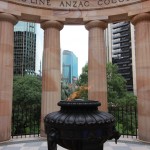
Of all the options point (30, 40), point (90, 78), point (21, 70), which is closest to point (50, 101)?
point (90, 78)

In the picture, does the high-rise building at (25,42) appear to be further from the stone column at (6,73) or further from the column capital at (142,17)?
the column capital at (142,17)

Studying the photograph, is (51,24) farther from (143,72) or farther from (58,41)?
(143,72)

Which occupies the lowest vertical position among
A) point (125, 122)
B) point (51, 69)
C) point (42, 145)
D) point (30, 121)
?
point (125, 122)

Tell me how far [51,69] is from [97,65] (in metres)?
5.13

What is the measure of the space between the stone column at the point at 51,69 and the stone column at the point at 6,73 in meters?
3.67

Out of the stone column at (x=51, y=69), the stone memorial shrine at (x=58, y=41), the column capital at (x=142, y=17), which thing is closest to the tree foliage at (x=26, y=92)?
the stone column at (x=51, y=69)

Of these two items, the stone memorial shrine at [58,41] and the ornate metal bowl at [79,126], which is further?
the stone memorial shrine at [58,41]

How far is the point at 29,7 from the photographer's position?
25.4 metres

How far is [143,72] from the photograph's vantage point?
2348cm

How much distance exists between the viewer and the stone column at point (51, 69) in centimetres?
2502

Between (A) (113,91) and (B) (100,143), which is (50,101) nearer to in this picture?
(B) (100,143)

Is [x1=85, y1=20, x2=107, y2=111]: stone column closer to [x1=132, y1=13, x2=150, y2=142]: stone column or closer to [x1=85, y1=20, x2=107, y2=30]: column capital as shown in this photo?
[x1=85, y1=20, x2=107, y2=30]: column capital

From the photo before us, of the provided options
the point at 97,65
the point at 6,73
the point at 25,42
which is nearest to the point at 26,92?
the point at 6,73

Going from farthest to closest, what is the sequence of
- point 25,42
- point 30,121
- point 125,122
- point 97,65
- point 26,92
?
point 25,42
point 26,92
point 125,122
point 30,121
point 97,65
